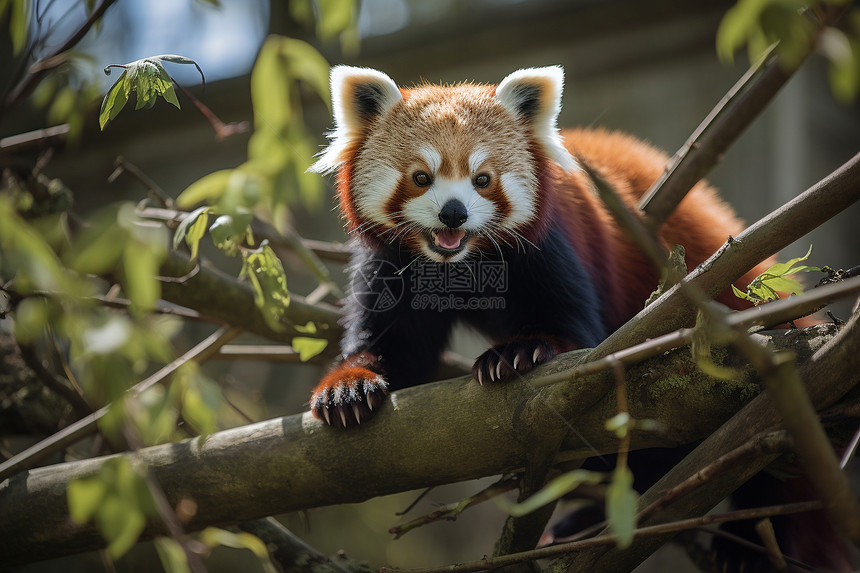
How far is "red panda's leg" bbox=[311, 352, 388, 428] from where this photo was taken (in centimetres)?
195

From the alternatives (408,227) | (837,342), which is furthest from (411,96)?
(837,342)

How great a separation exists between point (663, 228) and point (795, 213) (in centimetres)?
132

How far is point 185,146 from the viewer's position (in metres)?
5.98

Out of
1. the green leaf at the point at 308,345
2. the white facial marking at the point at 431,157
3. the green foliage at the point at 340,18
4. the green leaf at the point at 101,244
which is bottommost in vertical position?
the green leaf at the point at 308,345

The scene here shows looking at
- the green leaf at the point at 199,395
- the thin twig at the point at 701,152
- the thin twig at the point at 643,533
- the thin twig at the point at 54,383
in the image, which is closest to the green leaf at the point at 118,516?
the green leaf at the point at 199,395

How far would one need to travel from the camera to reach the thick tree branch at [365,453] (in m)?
1.66

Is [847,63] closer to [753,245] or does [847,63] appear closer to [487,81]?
[753,245]

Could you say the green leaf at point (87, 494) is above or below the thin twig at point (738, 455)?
below

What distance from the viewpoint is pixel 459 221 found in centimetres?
212

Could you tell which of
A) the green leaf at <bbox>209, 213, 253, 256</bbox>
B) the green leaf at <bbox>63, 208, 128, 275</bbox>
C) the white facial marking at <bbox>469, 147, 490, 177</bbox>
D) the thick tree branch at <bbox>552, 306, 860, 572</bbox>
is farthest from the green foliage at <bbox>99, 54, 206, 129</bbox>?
the thick tree branch at <bbox>552, 306, 860, 572</bbox>

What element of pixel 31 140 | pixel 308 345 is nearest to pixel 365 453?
pixel 308 345

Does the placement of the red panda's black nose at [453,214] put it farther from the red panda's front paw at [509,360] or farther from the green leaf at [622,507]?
the green leaf at [622,507]

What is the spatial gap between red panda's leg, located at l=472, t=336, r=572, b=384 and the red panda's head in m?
0.39

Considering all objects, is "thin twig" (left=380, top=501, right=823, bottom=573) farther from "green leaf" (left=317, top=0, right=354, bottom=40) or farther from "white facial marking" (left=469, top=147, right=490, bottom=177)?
"white facial marking" (left=469, top=147, right=490, bottom=177)
